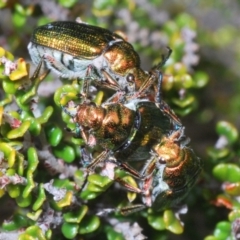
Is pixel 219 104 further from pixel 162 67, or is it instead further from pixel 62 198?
pixel 62 198

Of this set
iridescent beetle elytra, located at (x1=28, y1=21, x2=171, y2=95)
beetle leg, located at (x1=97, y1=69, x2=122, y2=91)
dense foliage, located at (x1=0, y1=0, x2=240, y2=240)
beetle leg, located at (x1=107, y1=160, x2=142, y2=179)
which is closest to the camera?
dense foliage, located at (x1=0, y1=0, x2=240, y2=240)

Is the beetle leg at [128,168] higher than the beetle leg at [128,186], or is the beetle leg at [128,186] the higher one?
the beetle leg at [128,168]

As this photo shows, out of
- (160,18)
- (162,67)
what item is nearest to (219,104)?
(160,18)

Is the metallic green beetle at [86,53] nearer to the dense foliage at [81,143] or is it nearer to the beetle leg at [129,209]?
the dense foliage at [81,143]

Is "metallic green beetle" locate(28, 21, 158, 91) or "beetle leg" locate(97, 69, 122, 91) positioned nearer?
"beetle leg" locate(97, 69, 122, 91)

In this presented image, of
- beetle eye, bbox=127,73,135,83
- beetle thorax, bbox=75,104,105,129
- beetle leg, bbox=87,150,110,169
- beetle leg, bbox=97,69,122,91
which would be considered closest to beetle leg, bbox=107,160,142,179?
beetle leg, bbox=87,150,110,169

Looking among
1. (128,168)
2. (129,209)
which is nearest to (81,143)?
(128,168)

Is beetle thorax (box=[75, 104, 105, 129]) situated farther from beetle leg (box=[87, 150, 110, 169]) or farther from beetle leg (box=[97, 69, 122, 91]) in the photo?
beetle leg (box=[97, 69, 122, 91])

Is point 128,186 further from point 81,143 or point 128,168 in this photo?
point 81,143

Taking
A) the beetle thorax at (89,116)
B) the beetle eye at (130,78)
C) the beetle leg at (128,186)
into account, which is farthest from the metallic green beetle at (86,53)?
the beetle leg at (128,186)
